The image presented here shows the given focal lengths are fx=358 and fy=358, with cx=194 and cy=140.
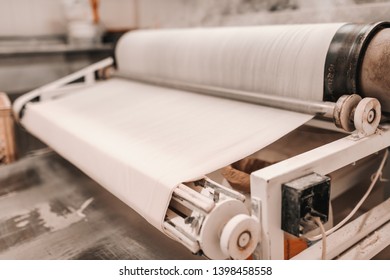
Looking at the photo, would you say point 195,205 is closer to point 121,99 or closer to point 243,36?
point 243,36

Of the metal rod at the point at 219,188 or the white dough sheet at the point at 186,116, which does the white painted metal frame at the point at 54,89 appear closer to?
the white dough sheet at the point at 186,116

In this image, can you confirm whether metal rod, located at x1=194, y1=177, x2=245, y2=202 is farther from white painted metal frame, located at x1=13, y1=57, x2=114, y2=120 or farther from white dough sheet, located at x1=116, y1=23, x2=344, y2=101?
white painted metal frame, located at x1=13, y1=57, x2=114, y2=120

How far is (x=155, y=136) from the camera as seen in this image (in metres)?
1.23

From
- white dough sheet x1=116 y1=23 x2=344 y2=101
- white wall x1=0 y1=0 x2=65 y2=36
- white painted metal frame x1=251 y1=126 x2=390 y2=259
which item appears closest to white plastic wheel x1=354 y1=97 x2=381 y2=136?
white painted metal frame x1=251 y1=126 x2=390 y2=259

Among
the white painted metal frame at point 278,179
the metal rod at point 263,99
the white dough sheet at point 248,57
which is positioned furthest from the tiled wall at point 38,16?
the white painted metal frame at point 278,179

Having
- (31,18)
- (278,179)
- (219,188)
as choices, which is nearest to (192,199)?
(219,188)

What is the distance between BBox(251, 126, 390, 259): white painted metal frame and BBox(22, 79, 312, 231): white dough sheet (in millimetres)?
146

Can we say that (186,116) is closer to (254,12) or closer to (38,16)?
(254,12)

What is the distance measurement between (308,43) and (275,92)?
0.20 meters

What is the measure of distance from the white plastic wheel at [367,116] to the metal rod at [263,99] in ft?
0.26

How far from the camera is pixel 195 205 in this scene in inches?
31.0

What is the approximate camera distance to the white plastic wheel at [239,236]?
2.44ft

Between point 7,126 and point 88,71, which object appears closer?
point 7,126

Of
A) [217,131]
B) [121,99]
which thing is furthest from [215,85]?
[121,99]
